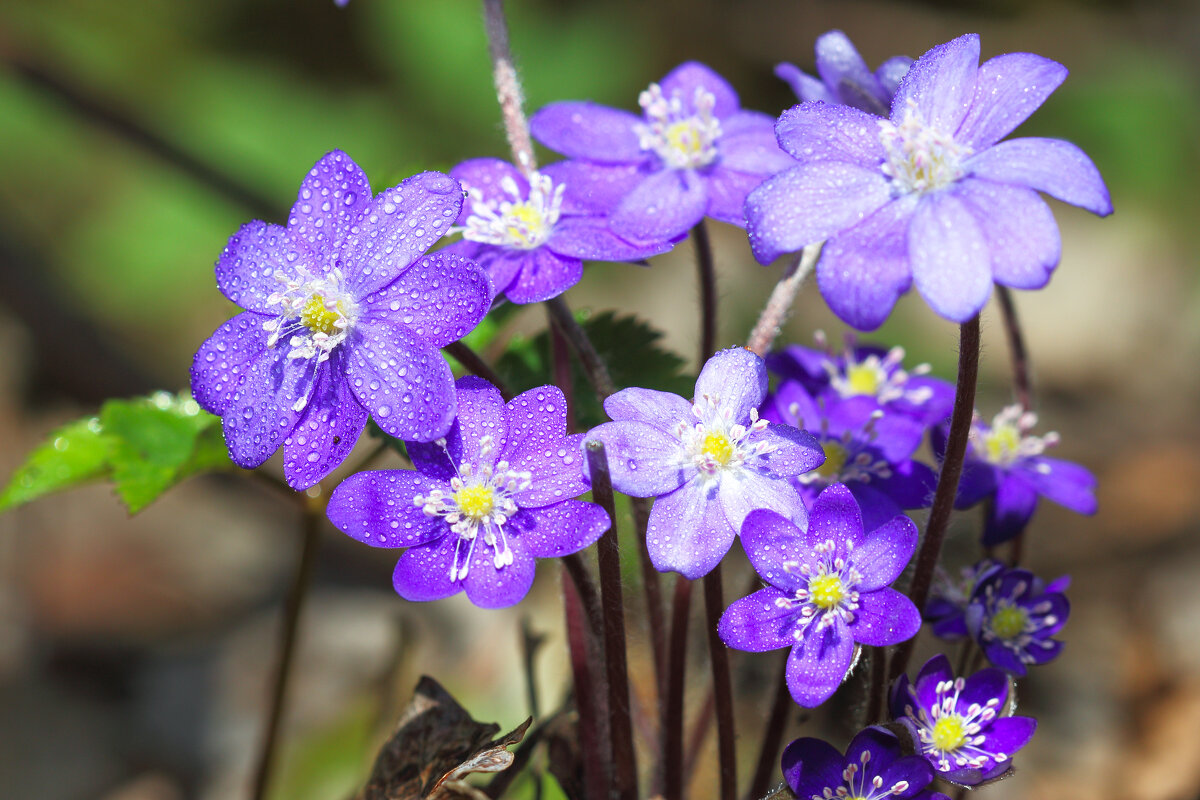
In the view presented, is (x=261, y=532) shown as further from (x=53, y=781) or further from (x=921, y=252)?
(x=921, y=252)

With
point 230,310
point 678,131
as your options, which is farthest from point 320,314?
point 230,310

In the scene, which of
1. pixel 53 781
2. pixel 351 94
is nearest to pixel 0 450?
pixel 53 781

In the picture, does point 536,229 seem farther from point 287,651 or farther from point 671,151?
point 287,651

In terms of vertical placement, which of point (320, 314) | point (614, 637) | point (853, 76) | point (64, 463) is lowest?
point (614, 637)

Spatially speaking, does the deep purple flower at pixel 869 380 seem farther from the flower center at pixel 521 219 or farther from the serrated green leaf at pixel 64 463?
the serrated green leaf at pixel 64 463

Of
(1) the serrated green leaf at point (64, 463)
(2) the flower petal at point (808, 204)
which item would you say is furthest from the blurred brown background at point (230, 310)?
(2) the flower petal at point (808, 204)
